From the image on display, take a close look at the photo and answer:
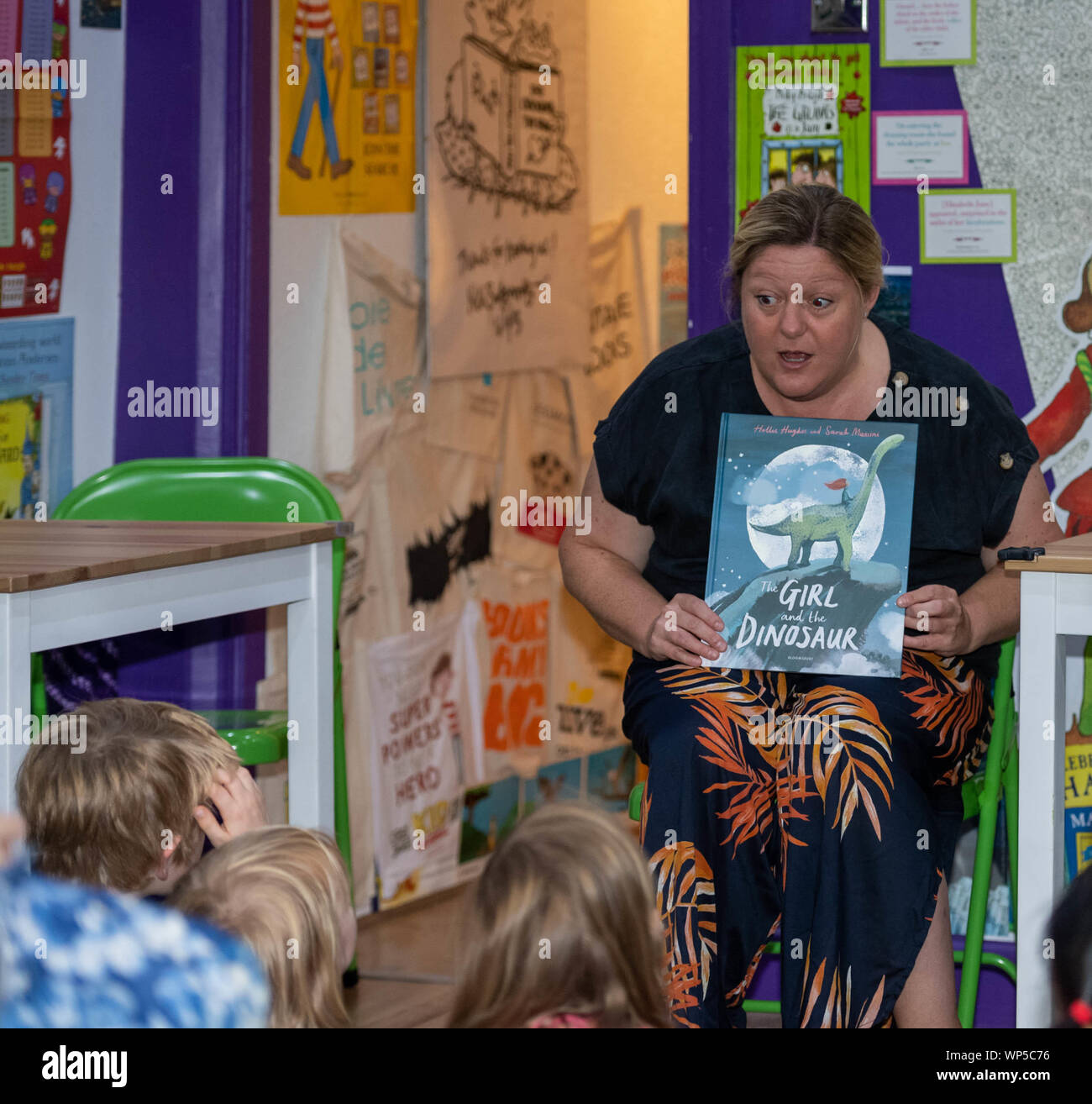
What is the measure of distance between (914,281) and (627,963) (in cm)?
195

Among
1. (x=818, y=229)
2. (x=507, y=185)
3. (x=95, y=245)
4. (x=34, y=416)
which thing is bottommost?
(x=34, y=416)

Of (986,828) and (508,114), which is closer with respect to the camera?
(986,828)

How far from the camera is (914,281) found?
10.0 ft

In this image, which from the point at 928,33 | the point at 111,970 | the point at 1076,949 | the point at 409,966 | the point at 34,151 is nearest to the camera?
the point at 1076,949

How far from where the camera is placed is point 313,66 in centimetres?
367

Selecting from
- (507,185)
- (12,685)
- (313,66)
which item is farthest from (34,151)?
(12,685)

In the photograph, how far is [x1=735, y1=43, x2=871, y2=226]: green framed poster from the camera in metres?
3.04

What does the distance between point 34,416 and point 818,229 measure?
1646 millimetres

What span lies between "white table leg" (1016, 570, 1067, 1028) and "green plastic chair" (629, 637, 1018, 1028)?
1.07ft

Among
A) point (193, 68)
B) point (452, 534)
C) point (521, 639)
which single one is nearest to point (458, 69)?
point (193, 68)

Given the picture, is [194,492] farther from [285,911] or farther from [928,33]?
[285,911]

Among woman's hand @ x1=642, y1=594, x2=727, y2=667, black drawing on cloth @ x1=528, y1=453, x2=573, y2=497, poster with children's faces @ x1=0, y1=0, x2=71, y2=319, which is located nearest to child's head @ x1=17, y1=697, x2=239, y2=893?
Answer: woman's hand @ x1=642, y1=594, x2=727, y2=667

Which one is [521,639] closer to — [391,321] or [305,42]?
[391,321]

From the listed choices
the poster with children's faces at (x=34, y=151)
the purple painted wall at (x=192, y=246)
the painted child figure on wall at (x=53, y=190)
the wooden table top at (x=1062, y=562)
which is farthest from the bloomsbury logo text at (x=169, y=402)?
the wooden table top at (x=1062, y=562)
